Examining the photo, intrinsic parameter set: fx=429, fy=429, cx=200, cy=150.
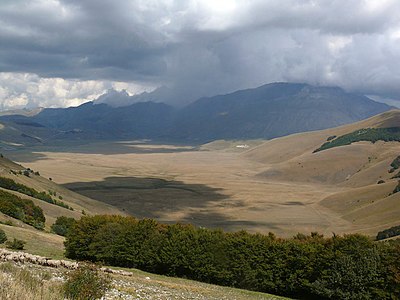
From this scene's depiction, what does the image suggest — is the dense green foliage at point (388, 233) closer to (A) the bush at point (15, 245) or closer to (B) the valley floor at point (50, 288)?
(B) the valley floor at point (50, 288)

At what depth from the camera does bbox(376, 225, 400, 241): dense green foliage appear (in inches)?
3344

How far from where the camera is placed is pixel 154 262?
133 ft

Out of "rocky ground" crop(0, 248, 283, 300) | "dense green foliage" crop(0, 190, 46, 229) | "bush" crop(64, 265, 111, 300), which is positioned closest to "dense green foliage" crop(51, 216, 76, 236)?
"dense green foliage" crop(0, 190, 46, 229)

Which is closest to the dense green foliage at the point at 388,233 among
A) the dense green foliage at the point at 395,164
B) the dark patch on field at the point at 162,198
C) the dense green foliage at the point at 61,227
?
the dark patch on field at the point at 162,198

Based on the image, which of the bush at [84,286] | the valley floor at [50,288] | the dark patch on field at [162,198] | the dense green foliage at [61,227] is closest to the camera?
the valley floor at [50,288]

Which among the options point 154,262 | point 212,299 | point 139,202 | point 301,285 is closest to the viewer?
point 212,299

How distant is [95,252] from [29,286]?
97.8 ft

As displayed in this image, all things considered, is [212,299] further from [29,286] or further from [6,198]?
[6,198]

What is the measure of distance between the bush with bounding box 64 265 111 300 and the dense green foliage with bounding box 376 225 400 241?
80.8m

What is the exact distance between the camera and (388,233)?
283 feet

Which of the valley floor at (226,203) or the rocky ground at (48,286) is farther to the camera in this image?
the valley floor at (226,203)

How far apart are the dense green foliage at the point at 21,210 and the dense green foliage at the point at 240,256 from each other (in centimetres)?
2265

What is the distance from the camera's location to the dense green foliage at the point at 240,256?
36250 mm

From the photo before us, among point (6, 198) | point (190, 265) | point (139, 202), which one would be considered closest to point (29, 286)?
Answer: point (190, 265)
